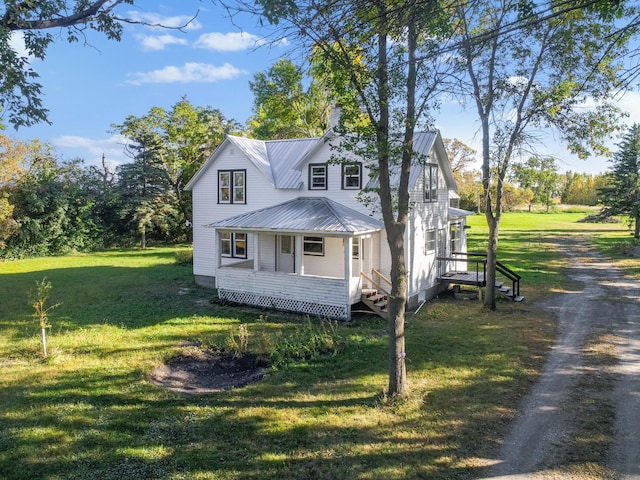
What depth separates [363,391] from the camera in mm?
8820

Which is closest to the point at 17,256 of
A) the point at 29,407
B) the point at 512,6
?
the point at 29,407

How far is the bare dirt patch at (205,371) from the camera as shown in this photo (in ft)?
30.7

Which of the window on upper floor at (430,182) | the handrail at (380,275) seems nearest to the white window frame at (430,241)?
the window on upper floor at (430,182)

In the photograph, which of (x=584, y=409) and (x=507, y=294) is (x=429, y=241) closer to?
(x=507, y=294)

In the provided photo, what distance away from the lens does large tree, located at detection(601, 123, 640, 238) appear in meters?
34.4

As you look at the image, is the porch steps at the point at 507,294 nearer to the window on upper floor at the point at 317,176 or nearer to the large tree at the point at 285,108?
the window on upper floor at the point at 317,176

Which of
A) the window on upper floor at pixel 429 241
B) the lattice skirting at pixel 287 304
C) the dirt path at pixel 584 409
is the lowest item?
the dirt path at pixel 584 409

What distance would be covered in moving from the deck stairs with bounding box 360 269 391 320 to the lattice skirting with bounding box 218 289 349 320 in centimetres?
97

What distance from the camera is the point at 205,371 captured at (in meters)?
10.3

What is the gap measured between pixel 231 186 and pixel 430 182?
8.88m

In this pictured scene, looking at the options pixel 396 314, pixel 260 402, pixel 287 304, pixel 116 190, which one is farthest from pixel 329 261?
pixel 116 190

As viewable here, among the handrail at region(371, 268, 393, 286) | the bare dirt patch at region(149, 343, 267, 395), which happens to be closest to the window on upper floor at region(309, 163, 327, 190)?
the handrail at region(371, 268, 393, 286)

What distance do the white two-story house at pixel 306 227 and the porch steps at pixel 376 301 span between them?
1.19ft

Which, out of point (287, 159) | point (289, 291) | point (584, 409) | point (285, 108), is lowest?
point (584, 409)
